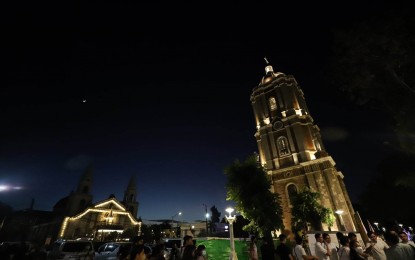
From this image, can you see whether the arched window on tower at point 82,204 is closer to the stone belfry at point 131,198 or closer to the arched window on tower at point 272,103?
the stone belfry at point 131,198

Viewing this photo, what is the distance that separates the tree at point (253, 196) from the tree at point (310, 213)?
2057 mm

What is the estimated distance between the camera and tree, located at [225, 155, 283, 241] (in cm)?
1947

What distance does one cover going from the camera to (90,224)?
3909 centimetres

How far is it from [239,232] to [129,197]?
27.2m

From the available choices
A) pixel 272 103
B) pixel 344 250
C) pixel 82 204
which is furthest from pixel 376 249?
pixel 82 204

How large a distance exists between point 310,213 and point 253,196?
6176mm

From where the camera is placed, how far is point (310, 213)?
2125 cm

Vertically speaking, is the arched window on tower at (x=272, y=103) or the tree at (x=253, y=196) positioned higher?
the arched window on tower at (x=272, y=103)

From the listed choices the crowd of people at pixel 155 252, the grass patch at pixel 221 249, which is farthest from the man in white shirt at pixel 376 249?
the grass patch at pixel 221 249

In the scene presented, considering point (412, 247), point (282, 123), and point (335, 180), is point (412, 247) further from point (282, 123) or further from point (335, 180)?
point (282, 123)

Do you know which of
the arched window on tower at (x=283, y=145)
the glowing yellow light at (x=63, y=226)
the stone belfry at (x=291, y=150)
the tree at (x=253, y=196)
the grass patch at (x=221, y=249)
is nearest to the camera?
the grass patch at (x=221, y=249)

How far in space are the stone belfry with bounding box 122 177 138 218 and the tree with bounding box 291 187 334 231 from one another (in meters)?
40.1

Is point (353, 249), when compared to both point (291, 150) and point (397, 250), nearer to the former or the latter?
point (397, 250)

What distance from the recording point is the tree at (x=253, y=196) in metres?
19.5
